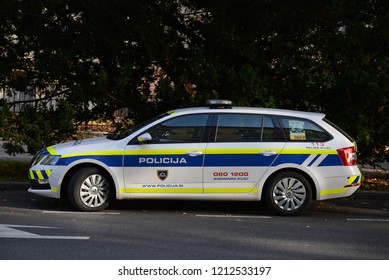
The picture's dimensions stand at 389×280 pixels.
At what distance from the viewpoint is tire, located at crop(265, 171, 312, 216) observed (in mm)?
9609

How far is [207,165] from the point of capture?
31.3 ft

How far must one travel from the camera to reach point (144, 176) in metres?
9.55

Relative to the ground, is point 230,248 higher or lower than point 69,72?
lower

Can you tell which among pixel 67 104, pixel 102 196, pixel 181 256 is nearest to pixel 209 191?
pixel 102 196

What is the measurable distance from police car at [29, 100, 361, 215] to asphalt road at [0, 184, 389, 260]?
32 centimetres

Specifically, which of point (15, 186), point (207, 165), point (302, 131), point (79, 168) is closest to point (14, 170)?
point (15, 186)

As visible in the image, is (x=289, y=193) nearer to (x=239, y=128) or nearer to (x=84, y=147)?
(x=239, y=128)

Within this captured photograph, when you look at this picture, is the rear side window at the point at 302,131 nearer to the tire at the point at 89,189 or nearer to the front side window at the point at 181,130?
the front side window at the point at 181,130

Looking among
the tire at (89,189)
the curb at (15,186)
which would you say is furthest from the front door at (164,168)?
the curb at (15,186)

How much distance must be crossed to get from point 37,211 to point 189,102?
3.30m

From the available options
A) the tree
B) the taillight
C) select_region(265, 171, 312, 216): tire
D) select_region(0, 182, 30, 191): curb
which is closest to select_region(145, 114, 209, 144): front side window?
select_region(265, 171, 312, 216): tire

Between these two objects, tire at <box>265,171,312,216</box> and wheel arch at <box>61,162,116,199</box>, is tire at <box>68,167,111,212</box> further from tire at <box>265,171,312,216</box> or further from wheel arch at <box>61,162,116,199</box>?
tire at <box>265,171,312,216</box>

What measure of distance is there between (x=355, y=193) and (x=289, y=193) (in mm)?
2567

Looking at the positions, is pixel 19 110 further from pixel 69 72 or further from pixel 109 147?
pixel 109 147
